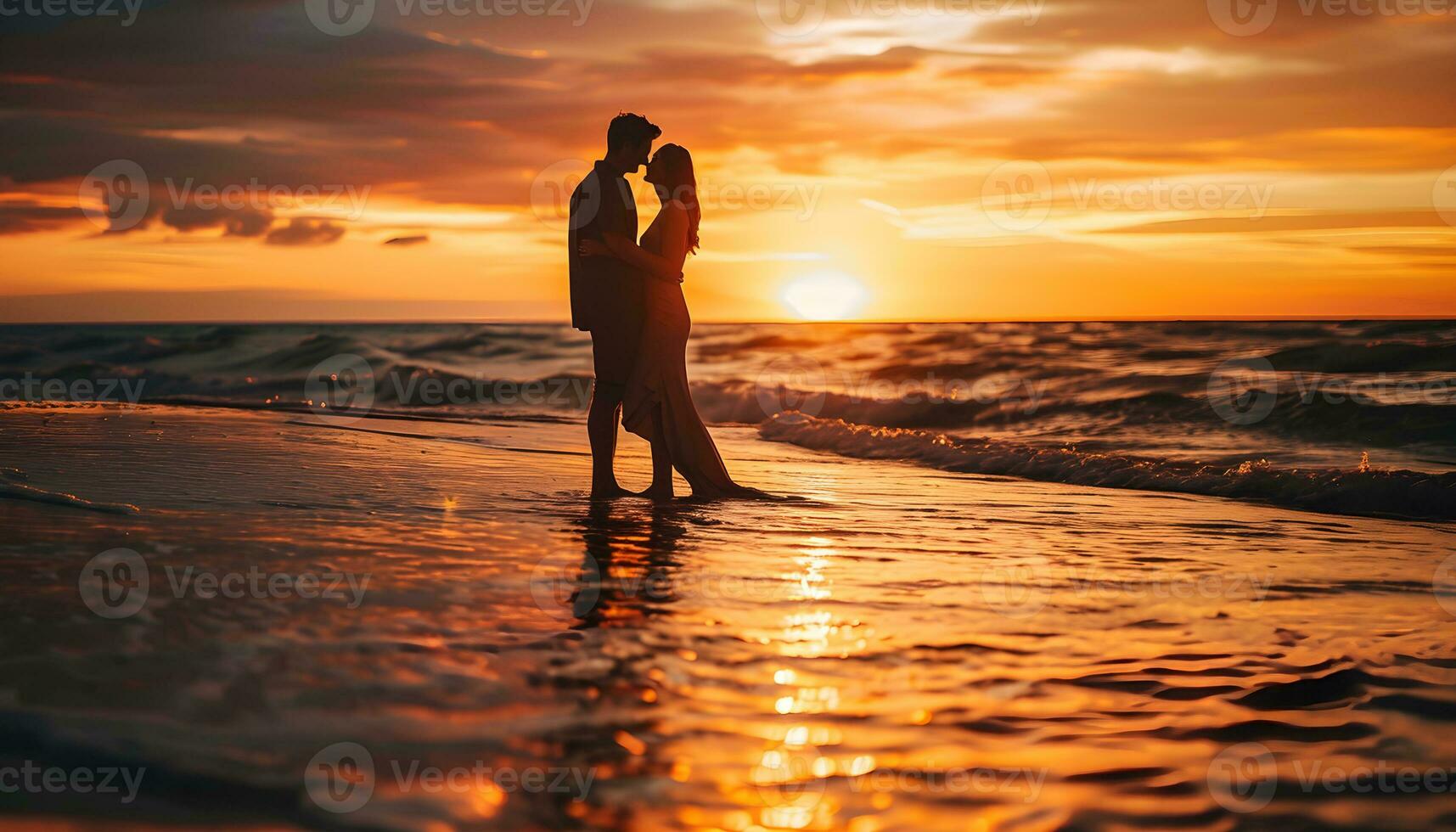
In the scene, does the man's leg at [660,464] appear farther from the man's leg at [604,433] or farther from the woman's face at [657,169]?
the woman's face at [657,169]

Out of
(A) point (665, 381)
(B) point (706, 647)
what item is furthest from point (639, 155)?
(B) point (706, 647)

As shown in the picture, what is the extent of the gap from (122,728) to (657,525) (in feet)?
13.0

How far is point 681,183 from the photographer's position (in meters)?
7.55

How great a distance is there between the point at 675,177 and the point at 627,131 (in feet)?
1.52

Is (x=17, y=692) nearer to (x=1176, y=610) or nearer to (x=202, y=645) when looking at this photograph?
(x=202, y=645)

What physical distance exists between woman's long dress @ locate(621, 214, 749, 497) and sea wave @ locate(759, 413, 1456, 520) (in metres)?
4.56

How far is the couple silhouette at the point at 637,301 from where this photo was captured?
7.32m

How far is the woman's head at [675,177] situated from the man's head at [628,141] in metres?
0.12

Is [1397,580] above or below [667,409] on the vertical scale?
below

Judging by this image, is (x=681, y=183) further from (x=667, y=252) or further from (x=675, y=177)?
(x=667, y=252)

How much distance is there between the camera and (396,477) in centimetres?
845

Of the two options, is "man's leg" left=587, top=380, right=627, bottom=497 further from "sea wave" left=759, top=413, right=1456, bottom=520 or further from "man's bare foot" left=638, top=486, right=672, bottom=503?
"sea wave" left=759, top=413, right=1456, bottom=520

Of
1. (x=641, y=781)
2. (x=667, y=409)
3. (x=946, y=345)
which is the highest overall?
(x=946, y=345)

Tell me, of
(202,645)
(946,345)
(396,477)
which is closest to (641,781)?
(202,645)
